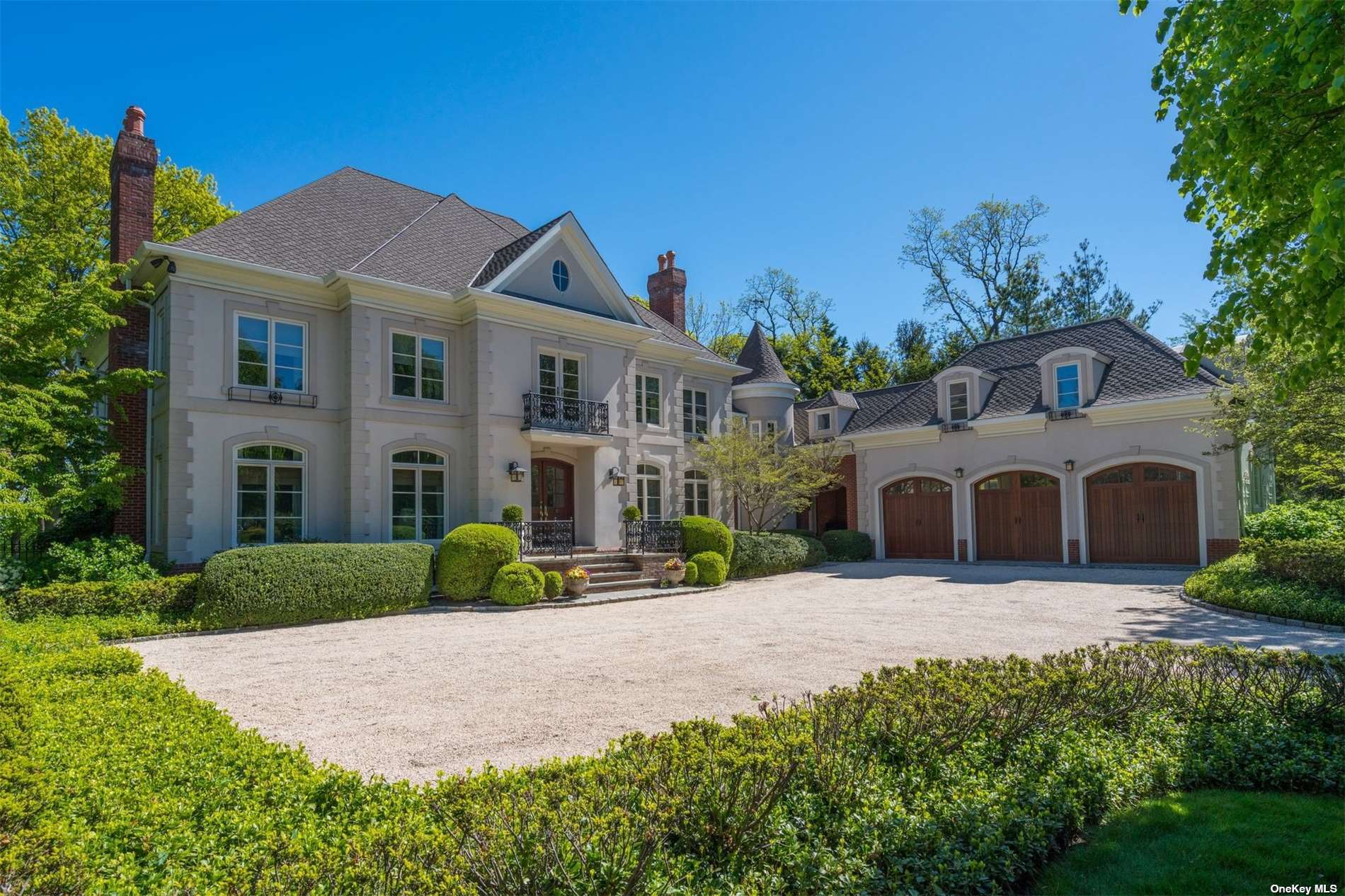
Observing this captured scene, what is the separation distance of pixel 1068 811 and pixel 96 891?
4.39 metres

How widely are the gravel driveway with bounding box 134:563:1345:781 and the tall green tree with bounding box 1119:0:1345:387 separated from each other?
4.88 m

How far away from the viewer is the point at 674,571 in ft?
57.9

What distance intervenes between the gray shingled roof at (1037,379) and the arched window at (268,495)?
17.8 metres

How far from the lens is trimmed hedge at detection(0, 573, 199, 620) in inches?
426

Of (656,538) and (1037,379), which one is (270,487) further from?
(1037,379)

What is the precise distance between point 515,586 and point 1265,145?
41.1ft

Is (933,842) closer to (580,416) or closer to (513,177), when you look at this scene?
(580,416)

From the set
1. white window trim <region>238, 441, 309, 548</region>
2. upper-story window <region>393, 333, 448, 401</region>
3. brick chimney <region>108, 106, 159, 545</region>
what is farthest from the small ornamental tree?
brick chimney <region>108, 106, 159, 545</region>

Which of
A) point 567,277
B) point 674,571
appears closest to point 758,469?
point 674,571

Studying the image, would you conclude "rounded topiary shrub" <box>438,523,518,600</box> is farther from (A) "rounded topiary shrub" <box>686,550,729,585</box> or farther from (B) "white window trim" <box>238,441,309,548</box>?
(A) "rounded topiary shrub" <box>686,550,729,585</box>

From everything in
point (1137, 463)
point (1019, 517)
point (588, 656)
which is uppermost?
point (1137, 463)

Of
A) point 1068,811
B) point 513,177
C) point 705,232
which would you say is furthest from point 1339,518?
point 705,232

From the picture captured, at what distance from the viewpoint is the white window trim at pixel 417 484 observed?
15.9 m

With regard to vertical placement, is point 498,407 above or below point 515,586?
above
